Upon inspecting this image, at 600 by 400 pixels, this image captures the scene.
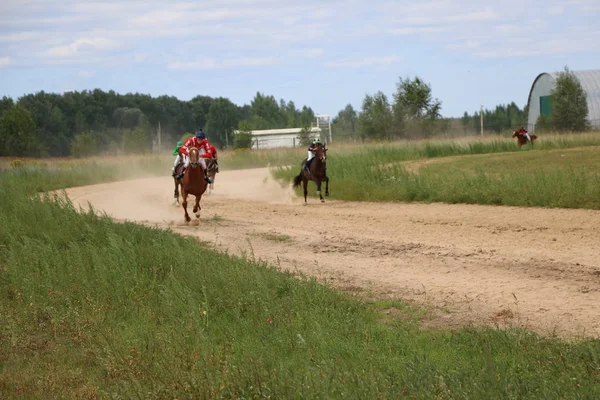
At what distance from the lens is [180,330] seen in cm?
907

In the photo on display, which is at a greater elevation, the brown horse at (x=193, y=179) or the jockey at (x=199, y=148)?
the jockey at (x=199, y=148)

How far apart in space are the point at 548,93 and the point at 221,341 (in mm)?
72096

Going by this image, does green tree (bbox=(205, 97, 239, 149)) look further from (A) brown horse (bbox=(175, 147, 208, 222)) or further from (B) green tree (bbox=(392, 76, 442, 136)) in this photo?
(A) brown horse (bbox=(175, 147, 208, 222))

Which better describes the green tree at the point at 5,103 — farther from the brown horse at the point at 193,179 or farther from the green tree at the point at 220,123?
the brown horse at the point at 193,179

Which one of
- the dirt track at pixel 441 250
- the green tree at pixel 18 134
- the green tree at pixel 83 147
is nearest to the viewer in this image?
the dirt track at pixel 441 250

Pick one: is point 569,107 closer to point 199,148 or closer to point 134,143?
point 134,143

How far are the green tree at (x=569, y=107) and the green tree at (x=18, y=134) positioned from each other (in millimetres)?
40549

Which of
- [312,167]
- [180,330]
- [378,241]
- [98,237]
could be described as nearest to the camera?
[180,330]

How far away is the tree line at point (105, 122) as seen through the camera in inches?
2717

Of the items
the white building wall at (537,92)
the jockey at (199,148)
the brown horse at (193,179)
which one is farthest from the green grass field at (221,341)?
the white building wall at (537,92)

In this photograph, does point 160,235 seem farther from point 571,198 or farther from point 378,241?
point 571,198

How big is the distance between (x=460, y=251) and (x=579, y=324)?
220 inches

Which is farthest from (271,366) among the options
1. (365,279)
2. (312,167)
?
(312,167)

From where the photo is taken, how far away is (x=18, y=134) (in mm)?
64188
